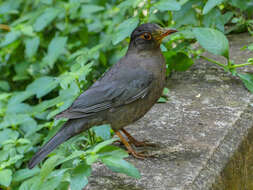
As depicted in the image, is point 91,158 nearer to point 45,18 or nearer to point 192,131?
point 192,131

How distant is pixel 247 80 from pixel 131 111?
113 centimetres

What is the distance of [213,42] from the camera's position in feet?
11.7

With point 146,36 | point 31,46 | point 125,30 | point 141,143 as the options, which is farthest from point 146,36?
point 31,46

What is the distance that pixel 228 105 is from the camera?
352cm

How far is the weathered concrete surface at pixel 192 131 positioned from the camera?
8.71 feet

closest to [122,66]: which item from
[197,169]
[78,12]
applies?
[197,169]

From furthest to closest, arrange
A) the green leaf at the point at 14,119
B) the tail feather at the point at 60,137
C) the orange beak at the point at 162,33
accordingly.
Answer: the green leaf at the point at 14,119
the orange beak at the point at 162,33
the tail feather at the point at 60,137

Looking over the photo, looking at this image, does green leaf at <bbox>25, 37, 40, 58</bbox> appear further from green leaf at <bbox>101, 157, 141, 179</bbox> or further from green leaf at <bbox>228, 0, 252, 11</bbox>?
green leaf at <bbox>101, 157, 141, 179</bbox>

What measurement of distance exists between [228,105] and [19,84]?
10.5 ft

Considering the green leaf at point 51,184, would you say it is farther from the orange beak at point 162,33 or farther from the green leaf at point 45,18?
the green leaf at point 45,18

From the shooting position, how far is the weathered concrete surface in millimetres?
2654

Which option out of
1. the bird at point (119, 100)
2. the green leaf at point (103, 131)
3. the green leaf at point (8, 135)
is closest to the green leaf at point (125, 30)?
the bird at point (119, 100)

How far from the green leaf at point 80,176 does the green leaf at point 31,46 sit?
113 inches

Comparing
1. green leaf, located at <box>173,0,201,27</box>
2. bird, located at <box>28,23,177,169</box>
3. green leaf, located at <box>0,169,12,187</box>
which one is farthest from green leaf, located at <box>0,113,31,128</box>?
green leaf, located at <box>173,0,201,27</box>
